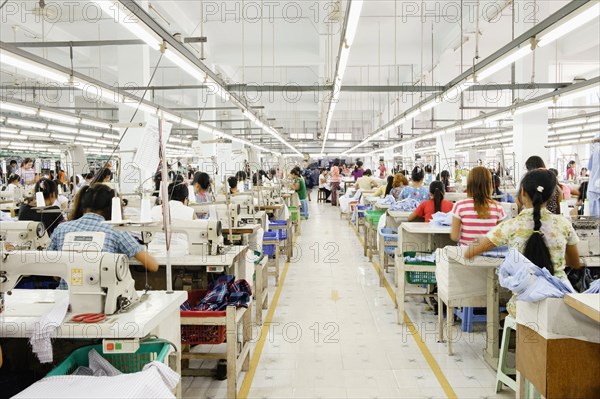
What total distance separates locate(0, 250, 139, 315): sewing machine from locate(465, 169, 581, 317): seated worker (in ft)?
7.68

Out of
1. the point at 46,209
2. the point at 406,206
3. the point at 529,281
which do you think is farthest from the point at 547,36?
the point at 46,209

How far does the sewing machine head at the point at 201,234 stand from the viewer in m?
3.89

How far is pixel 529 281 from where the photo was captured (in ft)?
8.54

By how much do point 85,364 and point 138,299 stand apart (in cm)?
38

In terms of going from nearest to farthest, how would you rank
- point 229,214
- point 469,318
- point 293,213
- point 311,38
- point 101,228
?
point 101,228 < point 469,318 < point 229,214 < point 293,213 < point 311,38

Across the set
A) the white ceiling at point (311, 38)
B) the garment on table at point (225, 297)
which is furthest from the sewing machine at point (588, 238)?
the white ceiling at point (311, 38)

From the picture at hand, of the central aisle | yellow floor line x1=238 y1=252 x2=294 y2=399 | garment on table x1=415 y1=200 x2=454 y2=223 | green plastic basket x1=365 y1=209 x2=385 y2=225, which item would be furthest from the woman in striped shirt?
green plastic basket x1=365 y1=209 x2=385 y2=225

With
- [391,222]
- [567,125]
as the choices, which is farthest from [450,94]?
[567,125]

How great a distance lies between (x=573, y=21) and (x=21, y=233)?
447 cm

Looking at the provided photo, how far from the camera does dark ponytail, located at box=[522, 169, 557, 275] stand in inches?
123

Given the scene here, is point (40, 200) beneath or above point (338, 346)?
above

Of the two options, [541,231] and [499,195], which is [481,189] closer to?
[541,231]

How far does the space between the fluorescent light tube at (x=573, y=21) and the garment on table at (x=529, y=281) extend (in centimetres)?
186

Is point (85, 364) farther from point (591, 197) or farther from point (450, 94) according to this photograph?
point (450, 94)
